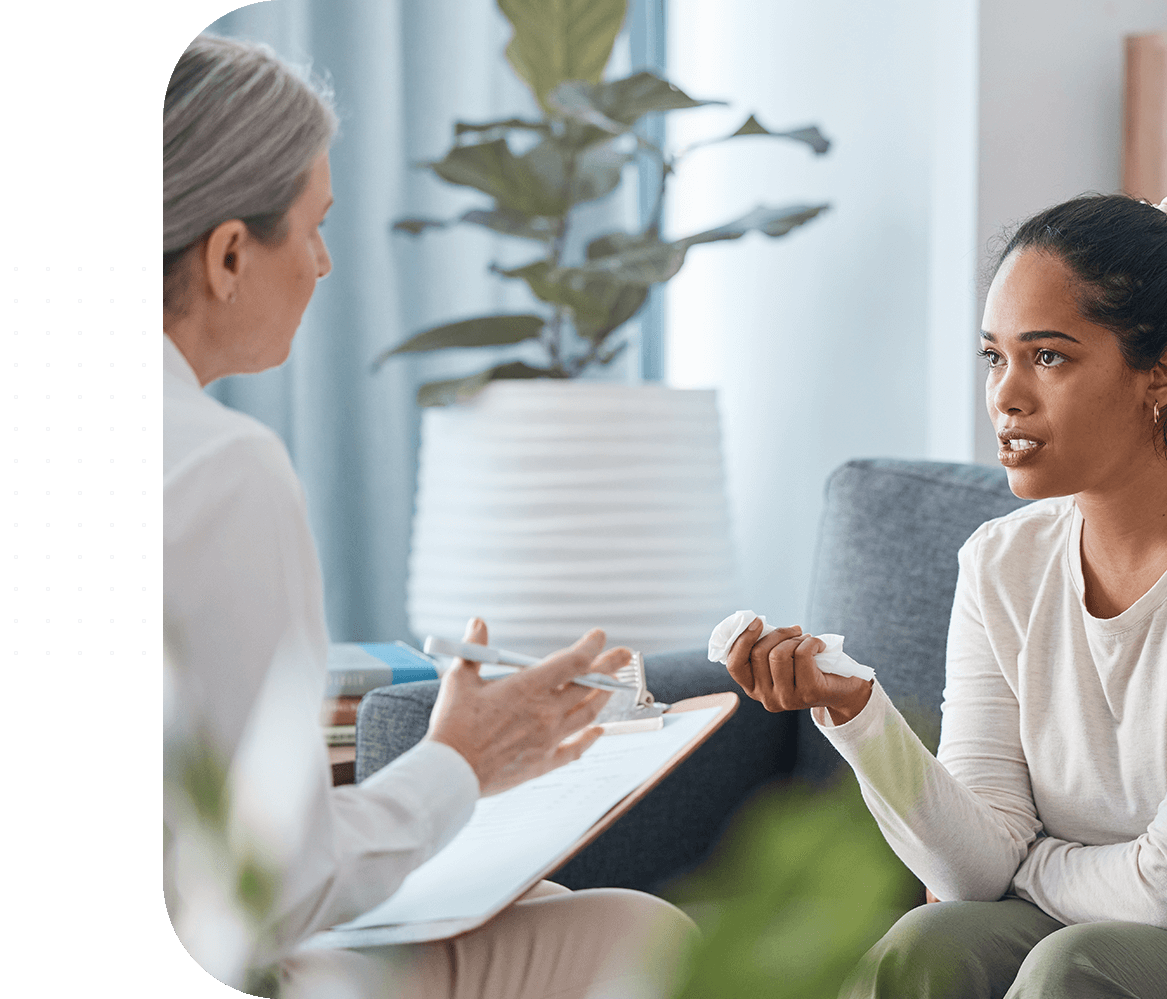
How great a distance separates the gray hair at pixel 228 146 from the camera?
38 centimetres

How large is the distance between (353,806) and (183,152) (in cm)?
22

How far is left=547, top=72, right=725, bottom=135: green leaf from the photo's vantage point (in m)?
1.39

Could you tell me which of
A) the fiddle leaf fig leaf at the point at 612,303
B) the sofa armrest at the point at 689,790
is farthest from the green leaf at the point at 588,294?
the sofa armrest at the point at 689,790

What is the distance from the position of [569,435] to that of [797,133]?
0.52 meters

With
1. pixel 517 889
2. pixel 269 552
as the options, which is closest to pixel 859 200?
pixel 517 889

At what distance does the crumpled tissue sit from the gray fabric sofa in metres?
0.25

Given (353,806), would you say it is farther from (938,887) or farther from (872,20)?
(872,20)

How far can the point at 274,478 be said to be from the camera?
371 millimetres

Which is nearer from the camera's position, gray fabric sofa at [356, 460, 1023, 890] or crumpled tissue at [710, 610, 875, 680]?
crumpled tissue at [710, 610, 875, 680]

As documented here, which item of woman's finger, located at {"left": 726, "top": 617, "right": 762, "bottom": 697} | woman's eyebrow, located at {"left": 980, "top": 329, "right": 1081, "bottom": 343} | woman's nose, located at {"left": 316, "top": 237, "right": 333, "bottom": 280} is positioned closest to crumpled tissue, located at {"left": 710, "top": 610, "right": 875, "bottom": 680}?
woman's finger, located at {"left": 726, "top": 617, "right": 762, "bottom": 697}

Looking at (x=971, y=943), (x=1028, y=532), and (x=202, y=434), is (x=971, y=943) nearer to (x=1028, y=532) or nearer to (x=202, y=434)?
(x=1028, y=532)

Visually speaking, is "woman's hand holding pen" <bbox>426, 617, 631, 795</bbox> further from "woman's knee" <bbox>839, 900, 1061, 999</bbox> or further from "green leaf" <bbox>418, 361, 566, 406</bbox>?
"green leaf" <bbox>418, 361, 566, 406</bbox>

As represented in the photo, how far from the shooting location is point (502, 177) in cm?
151
